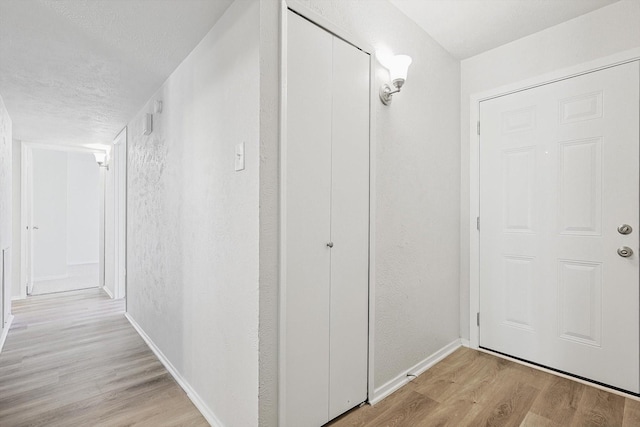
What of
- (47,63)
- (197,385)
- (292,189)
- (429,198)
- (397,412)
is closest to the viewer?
(292,189)

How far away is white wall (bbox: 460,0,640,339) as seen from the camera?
200 centimetres

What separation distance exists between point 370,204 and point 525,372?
1.66 meters

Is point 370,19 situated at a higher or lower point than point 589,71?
higher

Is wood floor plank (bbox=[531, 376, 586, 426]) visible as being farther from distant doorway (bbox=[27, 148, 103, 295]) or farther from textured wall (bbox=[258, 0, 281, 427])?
distant doorway (bbox=[27, 148, 103, 295])

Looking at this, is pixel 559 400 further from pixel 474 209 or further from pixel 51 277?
pixel 51 277

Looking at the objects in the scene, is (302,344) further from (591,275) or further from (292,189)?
(591,275)

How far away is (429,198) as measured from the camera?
94.2 inches

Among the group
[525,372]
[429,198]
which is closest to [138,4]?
[429,198]

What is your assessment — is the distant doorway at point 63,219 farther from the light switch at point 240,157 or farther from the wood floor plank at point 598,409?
the wood floor plank at point 598,409

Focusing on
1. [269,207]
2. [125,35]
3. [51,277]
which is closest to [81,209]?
[51,277]

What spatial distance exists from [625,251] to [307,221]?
1.99m

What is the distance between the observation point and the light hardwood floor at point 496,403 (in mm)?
1718

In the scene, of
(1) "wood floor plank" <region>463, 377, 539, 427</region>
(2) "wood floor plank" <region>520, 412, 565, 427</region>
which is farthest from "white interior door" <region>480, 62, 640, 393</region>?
(2) "wood floor plank" <region>520, 412, 565, 427</region>

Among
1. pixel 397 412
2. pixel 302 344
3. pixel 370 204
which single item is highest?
pixel 370 204
